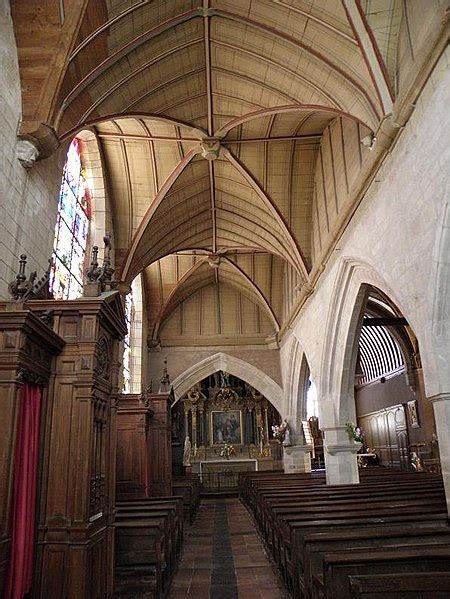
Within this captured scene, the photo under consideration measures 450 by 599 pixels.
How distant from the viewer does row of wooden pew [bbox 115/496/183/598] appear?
5953mm

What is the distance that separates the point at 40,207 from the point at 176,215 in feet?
27.4

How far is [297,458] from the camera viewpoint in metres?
19.6

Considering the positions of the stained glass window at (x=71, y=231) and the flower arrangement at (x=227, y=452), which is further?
the flower arrangement at (x=227, y=452)

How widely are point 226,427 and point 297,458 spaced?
4.76 meters

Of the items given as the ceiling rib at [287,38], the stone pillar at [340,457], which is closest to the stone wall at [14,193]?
the ceiling rib at [287,38]

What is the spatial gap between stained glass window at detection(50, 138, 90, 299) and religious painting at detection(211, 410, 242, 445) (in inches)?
515

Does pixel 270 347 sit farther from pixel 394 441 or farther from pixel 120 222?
pixel 120 222

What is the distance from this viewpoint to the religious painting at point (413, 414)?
60.9ft

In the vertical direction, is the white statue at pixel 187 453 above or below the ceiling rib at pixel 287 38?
below

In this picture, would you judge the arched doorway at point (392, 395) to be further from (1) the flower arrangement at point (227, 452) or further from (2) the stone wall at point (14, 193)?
(2) the stone wall at point (14, 193)

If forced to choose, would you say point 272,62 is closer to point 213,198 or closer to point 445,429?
point 213,198

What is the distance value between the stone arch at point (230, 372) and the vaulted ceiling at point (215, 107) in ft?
17.4

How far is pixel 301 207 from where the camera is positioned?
1510 cm

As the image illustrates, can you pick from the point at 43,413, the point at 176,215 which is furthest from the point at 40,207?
the point at 176,215
